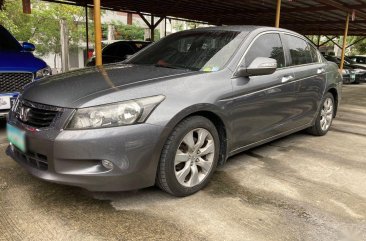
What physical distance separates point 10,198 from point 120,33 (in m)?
30.9

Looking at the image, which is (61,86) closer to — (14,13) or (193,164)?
(193,164)

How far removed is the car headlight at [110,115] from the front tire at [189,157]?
0.35 metres

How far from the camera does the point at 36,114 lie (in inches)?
112

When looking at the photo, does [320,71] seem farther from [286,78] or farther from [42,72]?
[42,72]

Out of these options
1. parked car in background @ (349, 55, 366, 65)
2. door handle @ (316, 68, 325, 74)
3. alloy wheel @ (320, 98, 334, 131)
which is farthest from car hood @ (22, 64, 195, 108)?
parked car in background @ (349, 55, 366, 65)

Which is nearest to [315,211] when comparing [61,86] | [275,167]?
[275,167]

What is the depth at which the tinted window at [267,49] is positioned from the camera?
3728 mm

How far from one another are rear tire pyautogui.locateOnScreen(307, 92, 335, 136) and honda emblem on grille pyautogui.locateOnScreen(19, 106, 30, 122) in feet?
12.6

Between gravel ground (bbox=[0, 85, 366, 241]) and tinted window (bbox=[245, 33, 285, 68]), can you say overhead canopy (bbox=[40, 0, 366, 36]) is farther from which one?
gravel ground (bbox=[0, 85, 366, 241])

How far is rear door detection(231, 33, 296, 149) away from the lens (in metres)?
3.50

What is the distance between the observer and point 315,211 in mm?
2996

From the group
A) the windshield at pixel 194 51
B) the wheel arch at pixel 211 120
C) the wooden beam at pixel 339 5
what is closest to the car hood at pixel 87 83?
the windshield at pixel 194 51

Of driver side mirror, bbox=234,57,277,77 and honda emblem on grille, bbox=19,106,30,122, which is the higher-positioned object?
driver side mirror, bbox=234,57,277,77

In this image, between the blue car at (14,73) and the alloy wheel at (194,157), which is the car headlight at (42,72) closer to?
the blue car at (14,73)
